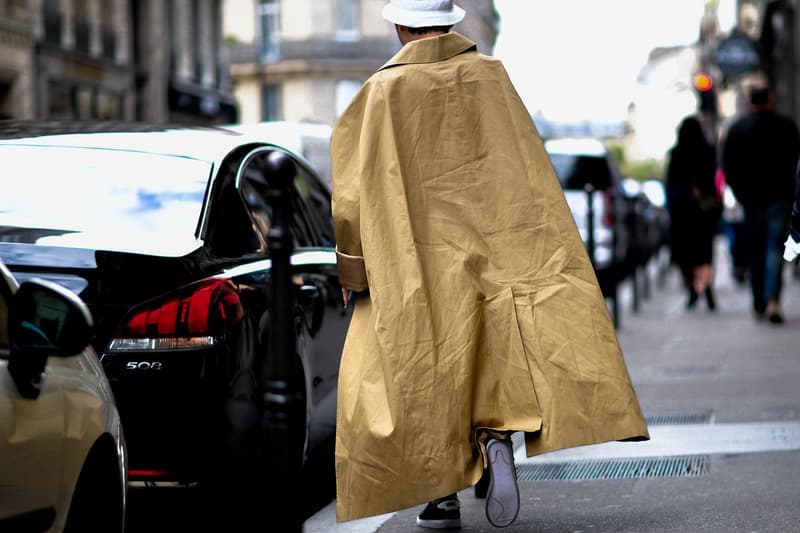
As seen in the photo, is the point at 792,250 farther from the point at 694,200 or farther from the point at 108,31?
the point at 108,31

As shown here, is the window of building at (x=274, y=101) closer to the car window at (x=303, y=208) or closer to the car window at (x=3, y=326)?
the car window at (x=303, y=208)

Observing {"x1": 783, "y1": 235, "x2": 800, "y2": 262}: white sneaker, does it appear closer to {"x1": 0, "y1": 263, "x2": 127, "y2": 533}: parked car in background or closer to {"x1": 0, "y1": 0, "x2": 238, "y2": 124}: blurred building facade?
{"x1": 0, "y1": 263, "x2": 127, "y2": 533}: parked car in background

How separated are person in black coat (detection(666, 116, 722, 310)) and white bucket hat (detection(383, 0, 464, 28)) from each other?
10.9 meters

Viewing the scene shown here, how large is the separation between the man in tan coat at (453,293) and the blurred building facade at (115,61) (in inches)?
992

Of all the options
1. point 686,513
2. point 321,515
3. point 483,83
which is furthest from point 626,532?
point 483,83

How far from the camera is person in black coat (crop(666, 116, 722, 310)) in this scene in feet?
51.1

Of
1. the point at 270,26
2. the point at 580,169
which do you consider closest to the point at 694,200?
the point at 580,169

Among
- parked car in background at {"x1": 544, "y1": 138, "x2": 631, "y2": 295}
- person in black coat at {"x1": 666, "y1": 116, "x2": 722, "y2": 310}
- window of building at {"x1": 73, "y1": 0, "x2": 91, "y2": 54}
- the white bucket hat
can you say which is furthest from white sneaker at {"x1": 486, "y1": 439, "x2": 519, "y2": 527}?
window of building at {"x1": 73, "y1": 0, "x2": 91, "y2": 54}

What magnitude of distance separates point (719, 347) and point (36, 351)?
9.35 meters

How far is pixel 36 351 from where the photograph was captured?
3207 mm

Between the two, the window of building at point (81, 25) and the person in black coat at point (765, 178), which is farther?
the window of building at point (81, 25)

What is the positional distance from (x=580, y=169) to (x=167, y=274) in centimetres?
1455

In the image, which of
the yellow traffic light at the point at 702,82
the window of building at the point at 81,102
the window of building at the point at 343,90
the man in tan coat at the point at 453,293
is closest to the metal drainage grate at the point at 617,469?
the man in tan coat at the point at 453,293

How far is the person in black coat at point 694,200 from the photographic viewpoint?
15586mm
